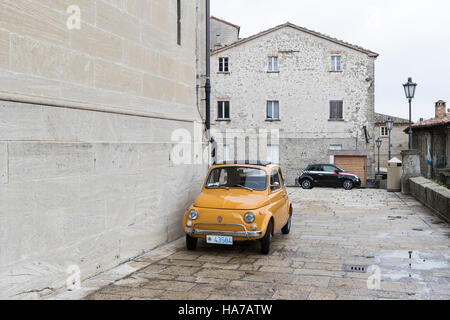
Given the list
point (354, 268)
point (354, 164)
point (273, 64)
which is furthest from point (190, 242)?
point (273, 64)

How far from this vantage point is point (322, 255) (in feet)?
26.3

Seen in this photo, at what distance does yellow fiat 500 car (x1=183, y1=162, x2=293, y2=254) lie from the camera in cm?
786

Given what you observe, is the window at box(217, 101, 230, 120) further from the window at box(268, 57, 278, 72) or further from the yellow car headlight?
the yellow car headlight

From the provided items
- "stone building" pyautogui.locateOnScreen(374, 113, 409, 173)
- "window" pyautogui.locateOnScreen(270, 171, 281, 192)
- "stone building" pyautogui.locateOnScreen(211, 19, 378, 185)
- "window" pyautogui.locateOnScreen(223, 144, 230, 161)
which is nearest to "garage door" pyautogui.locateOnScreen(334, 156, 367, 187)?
"stone building" pyautogui.locateOnScreen(211, 19, 378, 185)

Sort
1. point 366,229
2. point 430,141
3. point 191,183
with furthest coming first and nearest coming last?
point 430,141, point 366,229, point 191,183

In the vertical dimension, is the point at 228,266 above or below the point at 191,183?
below

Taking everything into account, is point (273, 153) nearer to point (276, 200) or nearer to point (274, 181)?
point (274, 181)

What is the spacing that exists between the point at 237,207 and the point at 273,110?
23.5 meters

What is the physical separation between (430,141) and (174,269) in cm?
3267

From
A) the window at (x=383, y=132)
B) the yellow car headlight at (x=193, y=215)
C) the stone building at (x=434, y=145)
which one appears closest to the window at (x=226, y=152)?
the stone building at (x=434, y=145)
